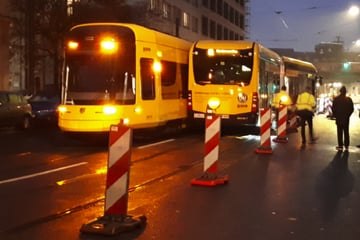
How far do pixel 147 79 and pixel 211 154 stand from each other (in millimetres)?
7361

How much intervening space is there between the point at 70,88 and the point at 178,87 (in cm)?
509

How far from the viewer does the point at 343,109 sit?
57.4 ft

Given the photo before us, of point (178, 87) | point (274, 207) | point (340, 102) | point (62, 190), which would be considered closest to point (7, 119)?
point (178, 87)

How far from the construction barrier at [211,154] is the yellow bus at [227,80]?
986 cm

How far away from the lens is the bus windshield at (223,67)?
21.5m

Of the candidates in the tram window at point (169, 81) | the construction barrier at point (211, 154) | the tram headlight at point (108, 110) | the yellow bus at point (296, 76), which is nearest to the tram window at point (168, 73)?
the tram window at point (169, 81)

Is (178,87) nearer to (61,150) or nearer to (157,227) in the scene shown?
(61,150)

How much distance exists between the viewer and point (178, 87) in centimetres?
2133

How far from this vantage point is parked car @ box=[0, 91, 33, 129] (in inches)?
924

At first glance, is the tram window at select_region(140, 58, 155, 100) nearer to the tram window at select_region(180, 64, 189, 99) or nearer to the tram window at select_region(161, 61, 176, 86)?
the tram window at select_region(161, 61, 176, 86)

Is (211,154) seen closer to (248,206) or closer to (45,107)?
(248,206)

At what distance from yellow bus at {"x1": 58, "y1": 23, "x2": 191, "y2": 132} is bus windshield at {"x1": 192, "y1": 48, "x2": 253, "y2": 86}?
3.71 m

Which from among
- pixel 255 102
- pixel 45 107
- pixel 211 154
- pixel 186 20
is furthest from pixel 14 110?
pixel 186 20

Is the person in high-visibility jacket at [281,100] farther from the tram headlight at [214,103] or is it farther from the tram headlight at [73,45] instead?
the tram headlight at [73,45]
